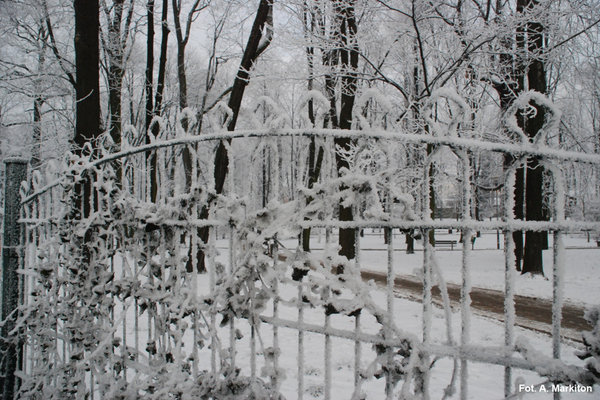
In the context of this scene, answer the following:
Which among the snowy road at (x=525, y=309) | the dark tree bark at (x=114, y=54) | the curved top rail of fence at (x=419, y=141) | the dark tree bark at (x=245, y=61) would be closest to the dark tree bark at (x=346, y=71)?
the snowy road at (x=525, y=309)

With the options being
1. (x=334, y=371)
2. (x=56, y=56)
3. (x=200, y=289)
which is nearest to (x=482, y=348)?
(x=334, y=371)

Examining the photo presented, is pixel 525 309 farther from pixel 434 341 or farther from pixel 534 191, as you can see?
pixel 534 191

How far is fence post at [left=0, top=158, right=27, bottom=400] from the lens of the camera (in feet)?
11.2

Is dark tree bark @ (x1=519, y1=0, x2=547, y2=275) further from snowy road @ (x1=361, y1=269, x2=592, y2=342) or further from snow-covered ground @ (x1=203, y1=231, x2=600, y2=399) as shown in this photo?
snowy road @ (x1=361, y1=269, x2=592, y2=342)

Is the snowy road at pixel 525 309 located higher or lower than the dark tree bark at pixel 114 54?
lower

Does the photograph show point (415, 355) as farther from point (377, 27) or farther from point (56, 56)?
point (56, 56)

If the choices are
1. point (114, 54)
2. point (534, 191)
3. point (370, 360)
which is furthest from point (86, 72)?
point (534, 191)

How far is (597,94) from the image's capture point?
43.0 ft

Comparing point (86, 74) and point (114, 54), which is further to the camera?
point (114, 54)

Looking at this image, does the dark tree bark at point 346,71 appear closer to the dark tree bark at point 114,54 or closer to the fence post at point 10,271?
the fence post at point 10,271

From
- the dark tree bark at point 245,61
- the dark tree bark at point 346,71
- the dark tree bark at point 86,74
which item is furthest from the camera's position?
the dark tree bark at point 346,71

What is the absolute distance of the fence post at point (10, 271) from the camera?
3.42 meters

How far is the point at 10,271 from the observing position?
3473 millimetres

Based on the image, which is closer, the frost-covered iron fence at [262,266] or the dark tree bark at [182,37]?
the frost-covered iron fence at [262,266]
